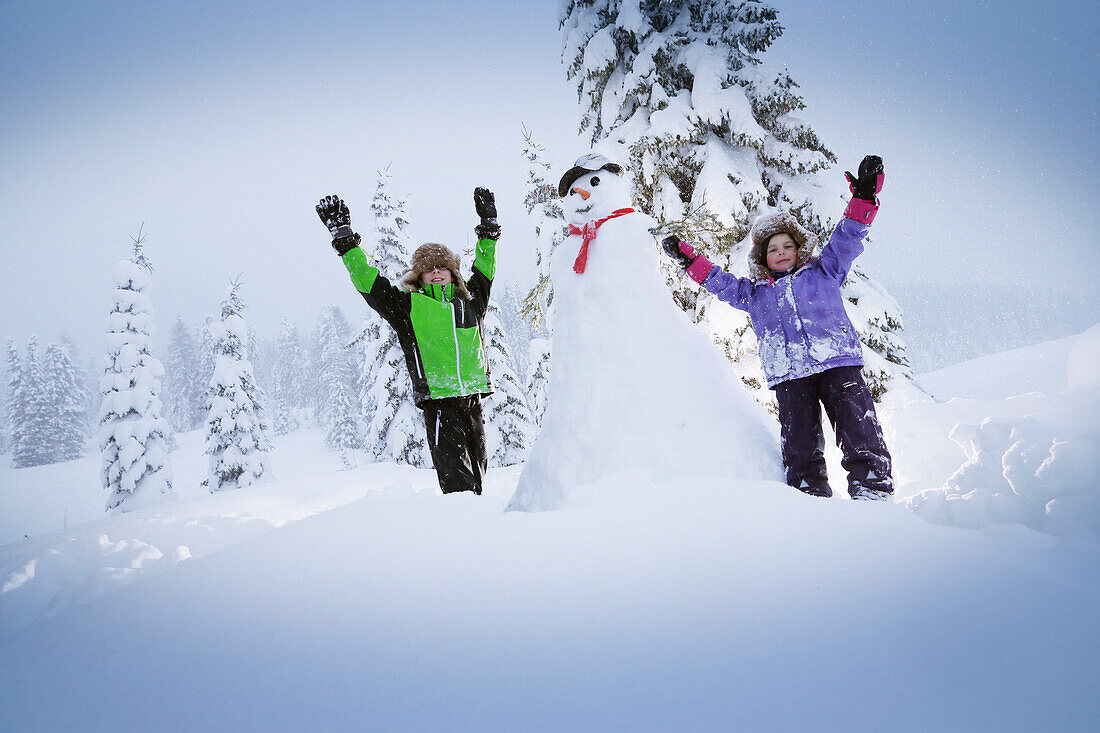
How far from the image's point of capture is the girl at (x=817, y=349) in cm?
289

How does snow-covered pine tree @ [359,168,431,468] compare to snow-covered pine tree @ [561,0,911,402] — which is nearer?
snow-covered pine tree @ [561,0,911,402]

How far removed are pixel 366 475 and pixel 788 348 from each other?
5.63m

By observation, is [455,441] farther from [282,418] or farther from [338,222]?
[282,418]

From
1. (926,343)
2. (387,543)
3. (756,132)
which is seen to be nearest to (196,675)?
(387,543)

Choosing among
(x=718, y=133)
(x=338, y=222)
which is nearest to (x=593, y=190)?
Answer: (x=338, y=222)

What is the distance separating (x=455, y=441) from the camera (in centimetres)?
372

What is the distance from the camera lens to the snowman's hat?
375 centimetres

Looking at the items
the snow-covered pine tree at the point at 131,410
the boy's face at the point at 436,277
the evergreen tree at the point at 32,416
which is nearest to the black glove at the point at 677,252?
the boy's face at the point at 436,277

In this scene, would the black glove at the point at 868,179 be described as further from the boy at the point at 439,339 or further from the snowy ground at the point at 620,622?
the boy at the point at 439,339

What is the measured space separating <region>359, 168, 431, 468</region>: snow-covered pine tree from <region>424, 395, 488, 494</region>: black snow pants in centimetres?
880

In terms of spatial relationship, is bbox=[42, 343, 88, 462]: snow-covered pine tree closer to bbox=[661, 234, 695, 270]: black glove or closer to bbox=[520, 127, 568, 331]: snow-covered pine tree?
bbox=[520, 127, 568, 331]: snow-covered pine tree

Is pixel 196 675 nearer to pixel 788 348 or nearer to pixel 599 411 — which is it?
pixel 599 411

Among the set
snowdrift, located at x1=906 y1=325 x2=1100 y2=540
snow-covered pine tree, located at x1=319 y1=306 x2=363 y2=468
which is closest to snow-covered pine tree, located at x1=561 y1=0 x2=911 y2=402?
snowdrift, located at x1=906 y1=325 x2=1100 y2=540

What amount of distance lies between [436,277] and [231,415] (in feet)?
54.2
